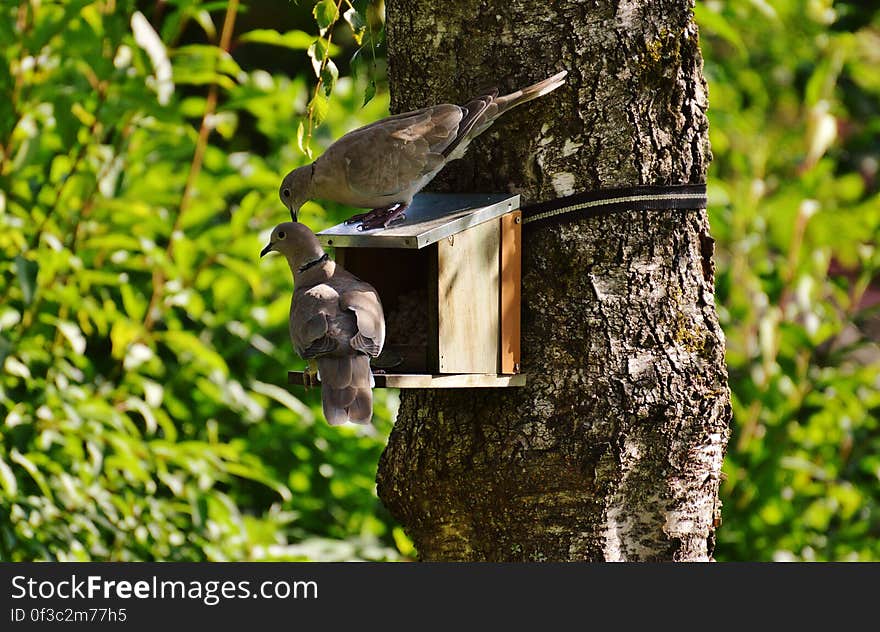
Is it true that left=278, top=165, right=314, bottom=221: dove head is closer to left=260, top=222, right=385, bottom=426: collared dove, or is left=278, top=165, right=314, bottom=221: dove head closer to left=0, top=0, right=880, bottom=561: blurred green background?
left=0, top=0, right=880, bottom=561: blurred green background

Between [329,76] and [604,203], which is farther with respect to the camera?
[329,76]

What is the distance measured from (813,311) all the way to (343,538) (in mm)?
2122

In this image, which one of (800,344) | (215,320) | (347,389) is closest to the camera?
(347,389)

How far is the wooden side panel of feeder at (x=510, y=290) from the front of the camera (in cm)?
257

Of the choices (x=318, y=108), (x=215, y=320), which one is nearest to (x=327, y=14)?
(x=318, y=108)

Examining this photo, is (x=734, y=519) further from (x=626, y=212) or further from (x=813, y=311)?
(x=626, y=212)

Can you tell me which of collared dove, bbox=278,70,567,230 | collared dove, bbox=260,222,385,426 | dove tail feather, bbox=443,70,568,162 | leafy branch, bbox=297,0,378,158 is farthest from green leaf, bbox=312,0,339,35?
collared dove, bbox=260,222,385,426

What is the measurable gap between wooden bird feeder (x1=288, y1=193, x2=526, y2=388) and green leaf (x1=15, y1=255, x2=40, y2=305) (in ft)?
3.62

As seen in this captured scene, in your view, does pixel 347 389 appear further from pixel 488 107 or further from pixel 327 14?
pixel 327 14

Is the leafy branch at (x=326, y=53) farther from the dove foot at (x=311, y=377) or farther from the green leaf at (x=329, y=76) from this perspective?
the dove foot at (x=311, y=377)

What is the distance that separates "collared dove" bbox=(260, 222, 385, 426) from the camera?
2398 millimetres

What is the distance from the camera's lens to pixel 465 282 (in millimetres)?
2529

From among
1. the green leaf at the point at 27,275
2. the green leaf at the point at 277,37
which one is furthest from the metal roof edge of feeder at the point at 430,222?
the green leaf at the point at 277,37

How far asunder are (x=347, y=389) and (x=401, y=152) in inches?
20.1
